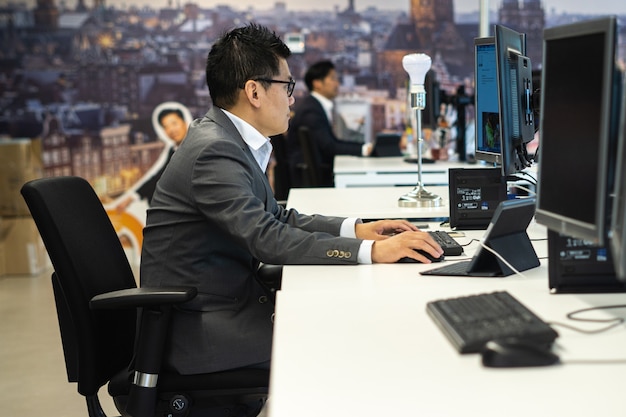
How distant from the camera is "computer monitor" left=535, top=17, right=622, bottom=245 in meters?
1.43

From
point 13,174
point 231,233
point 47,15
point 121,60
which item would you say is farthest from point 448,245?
point 47,15

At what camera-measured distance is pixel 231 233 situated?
83.1 inches

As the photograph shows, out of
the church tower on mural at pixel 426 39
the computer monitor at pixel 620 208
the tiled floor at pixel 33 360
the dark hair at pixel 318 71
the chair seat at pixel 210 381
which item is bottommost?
the tiled floor at pixel 33 360

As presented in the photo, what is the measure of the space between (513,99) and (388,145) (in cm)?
311

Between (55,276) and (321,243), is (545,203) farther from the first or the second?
(55,276)

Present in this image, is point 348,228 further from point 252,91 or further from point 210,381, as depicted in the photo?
point 210,381

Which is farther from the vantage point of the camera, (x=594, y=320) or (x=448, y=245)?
(x=448, y=245)

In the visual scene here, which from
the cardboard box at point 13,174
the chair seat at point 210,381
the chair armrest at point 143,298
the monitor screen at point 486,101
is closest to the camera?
the chair armrest at point 143,298

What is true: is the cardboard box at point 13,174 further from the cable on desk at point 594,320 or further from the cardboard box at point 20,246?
the cable on desk at point 594,320

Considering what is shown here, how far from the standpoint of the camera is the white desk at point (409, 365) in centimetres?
115

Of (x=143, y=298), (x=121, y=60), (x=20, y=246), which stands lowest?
(x=20, y=246)

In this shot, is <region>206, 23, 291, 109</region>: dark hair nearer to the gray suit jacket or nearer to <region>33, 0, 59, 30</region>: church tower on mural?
the gray suit jacket

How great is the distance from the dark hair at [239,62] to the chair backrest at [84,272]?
479 mm

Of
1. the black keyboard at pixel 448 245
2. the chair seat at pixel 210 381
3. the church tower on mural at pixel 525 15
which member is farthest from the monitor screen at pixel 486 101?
the church tower on mural at pixel 525 15
